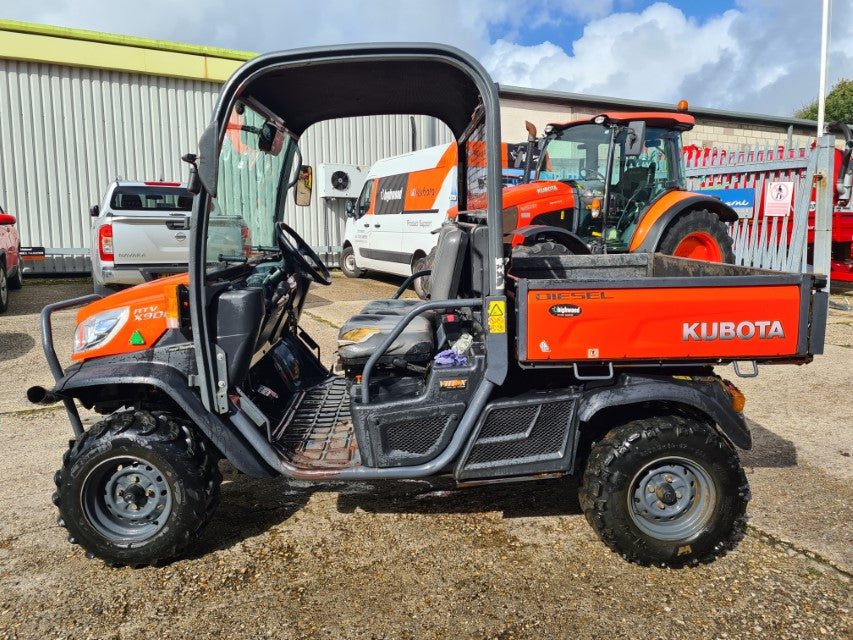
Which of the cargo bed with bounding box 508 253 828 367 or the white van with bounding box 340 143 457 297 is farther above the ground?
the white van with bounding box 340 143 457 297

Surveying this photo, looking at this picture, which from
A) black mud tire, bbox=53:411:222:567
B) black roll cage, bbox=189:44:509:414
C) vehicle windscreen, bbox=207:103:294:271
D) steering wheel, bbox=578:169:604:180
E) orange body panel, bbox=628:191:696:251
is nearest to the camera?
black roll cage, bbox=189:44:509:414

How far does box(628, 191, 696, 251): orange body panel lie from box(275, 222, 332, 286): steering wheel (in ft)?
16.4

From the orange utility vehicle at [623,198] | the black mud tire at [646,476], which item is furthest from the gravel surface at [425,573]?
the orange utility vehicle at [623,198]

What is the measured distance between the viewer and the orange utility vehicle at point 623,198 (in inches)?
315

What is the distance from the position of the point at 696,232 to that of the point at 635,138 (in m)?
1.55

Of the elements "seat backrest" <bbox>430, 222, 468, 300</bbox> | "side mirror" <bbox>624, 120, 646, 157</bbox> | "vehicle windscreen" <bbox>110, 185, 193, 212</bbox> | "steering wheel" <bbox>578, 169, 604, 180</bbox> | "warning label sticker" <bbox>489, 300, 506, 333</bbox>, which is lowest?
"warning label sticker" <bbox>489, 300, 506, 333</bbox>

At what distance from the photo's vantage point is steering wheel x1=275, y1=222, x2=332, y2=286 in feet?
13.4

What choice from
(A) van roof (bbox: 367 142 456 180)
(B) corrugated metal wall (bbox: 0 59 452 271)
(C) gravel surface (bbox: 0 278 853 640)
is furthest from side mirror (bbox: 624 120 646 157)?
(B) corrugated metal wall (bbox: 0 59 452 271)

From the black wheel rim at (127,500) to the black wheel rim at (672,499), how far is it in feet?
7.03

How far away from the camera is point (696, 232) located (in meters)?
8.26

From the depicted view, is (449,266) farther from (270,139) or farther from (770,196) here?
(770,196)

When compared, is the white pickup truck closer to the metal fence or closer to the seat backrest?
the seat backrest

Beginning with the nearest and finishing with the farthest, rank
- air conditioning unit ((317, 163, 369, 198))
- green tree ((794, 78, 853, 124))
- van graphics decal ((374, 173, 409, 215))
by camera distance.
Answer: van graphics decal ((374, 173, 409, 215))
air conditioning unit ((317, 163, 369, 198))
green tree ((794, 78, 853, 124))

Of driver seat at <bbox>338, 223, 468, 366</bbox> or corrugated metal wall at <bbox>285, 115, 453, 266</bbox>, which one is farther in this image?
corrugated metal wall at <bbox>285, 115, 453, 266</bbox>
